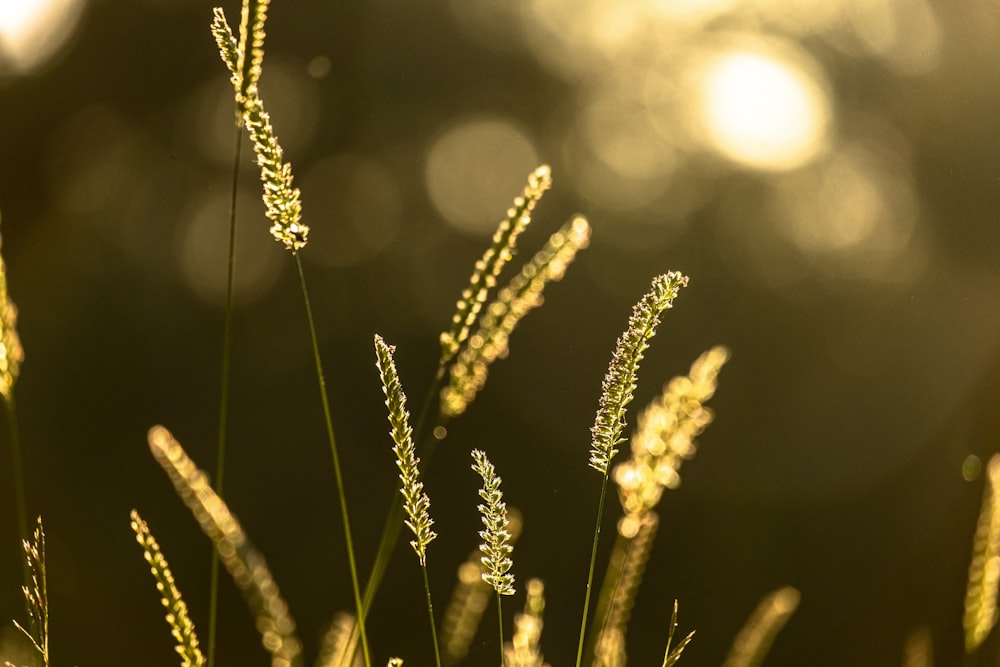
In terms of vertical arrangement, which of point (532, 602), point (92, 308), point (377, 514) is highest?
point (92, 308)

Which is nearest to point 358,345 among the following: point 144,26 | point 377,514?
point 377,514

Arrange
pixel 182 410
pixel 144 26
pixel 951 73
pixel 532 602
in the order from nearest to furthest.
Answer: pixel 532 602, pixel 951 73, pixel 182 410, pixel 144 26

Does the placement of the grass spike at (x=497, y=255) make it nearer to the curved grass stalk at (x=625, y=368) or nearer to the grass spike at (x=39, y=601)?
the curved grass stalk at (x=625, y=368)

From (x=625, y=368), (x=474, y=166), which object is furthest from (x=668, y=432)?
(x=474, y=166)

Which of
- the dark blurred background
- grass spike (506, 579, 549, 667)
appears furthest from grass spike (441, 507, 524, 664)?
the dark blurred background

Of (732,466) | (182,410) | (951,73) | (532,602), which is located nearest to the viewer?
(532,602)

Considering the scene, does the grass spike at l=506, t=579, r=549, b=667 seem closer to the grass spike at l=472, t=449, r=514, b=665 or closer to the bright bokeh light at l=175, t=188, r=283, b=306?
the grass spike at l=472, t=449, r=514, b=665

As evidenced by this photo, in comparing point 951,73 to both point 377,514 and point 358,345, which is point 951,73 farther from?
point 377,514
